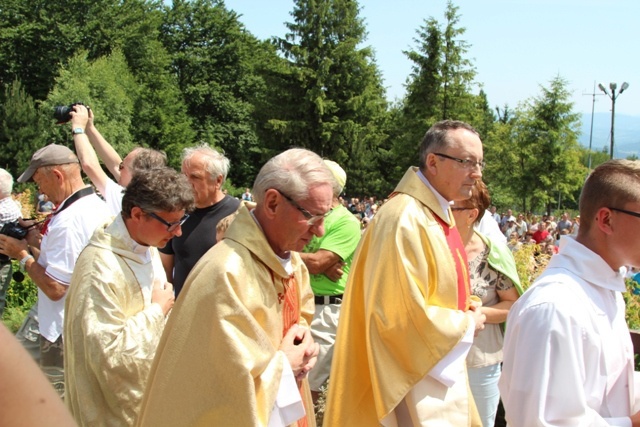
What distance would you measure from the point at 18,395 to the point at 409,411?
265cm

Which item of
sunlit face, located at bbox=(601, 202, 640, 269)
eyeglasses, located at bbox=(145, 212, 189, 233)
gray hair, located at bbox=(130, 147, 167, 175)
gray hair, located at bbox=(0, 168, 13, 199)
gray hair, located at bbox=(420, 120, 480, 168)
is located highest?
gray hair, located at bbox=(420, 120, 480, 168)

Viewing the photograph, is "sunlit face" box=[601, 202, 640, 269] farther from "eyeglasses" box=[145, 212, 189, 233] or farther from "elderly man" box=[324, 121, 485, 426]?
"eyeglasses" box=[145, 212, 189, 233]

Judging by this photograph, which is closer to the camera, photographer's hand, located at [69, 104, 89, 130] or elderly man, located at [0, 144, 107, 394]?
elderly man, located at [0, 144, 107, 394]

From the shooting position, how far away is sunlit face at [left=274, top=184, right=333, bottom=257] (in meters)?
2.57

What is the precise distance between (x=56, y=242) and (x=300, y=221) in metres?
2.06

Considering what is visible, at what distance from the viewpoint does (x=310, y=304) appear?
3.06 m

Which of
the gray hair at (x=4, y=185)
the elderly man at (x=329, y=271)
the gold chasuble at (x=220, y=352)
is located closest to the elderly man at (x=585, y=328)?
the gold chasuble at (x=220, y=352)

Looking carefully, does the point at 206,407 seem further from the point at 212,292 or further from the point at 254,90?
the point at 254,90

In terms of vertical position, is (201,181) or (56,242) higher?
(201,181)

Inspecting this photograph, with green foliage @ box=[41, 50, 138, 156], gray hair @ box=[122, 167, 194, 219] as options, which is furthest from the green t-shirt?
green foliage @ box=[41, 50, 138, 156]

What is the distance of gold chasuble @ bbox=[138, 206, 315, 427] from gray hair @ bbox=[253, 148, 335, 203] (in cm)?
23

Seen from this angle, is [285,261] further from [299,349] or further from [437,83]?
[437,83]

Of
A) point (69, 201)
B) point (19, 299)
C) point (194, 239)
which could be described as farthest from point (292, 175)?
point (19, 299)

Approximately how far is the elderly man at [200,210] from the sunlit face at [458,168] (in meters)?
1.82
